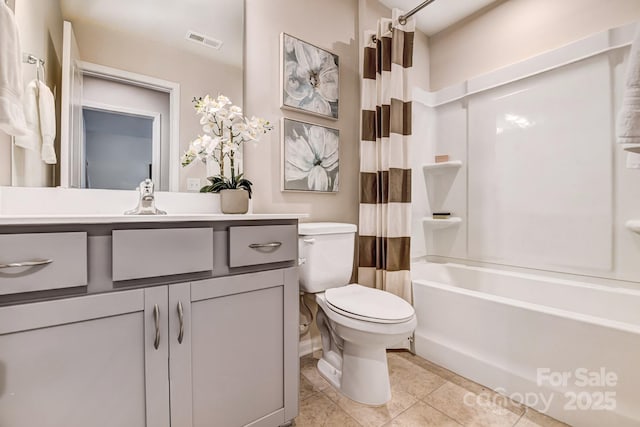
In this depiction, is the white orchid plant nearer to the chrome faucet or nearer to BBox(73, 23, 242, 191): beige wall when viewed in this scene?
BBox(73, 23, 242, 191): beige wall

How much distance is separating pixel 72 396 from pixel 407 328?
1.18 meters

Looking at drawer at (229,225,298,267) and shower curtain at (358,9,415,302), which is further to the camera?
shower curtain at (358,9,415,302)

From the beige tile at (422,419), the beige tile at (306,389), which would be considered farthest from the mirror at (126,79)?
the beige tile at (422,419)

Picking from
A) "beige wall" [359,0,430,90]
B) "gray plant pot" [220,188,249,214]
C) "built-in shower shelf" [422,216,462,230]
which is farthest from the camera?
"built-in shower shelf" [422,216,462,230]

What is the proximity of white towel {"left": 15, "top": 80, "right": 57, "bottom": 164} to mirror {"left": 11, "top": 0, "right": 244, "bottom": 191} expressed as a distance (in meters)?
0.02

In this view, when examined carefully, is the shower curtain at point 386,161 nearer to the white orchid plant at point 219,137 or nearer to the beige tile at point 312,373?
the beige tile at point 312,373

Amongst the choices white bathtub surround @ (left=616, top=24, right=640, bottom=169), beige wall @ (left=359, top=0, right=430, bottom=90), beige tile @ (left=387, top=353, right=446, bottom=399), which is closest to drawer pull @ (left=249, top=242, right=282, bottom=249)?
beige tile @ (left=387, top=353, right=446, bottom=399)

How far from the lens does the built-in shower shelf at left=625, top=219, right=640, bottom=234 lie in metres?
1.56

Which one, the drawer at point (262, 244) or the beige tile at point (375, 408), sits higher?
the drawer at point (262, 244)

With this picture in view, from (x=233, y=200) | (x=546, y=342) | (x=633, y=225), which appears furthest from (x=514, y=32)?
(x=233, y=200)

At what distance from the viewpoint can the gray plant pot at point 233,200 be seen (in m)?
1.33

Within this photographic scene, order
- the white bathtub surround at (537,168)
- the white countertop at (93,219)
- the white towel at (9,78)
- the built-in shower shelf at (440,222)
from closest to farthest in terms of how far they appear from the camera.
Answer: the white countertop at (93,219)
the white towel at (9,78)
the white bathtub surround at (537,168)
the built-in shower shelf at (440,222)

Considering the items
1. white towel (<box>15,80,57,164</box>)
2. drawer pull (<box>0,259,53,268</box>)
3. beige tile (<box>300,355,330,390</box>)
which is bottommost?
beige tile (<box>300,355,330,390</box>)

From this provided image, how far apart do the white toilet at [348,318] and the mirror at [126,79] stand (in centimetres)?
76
